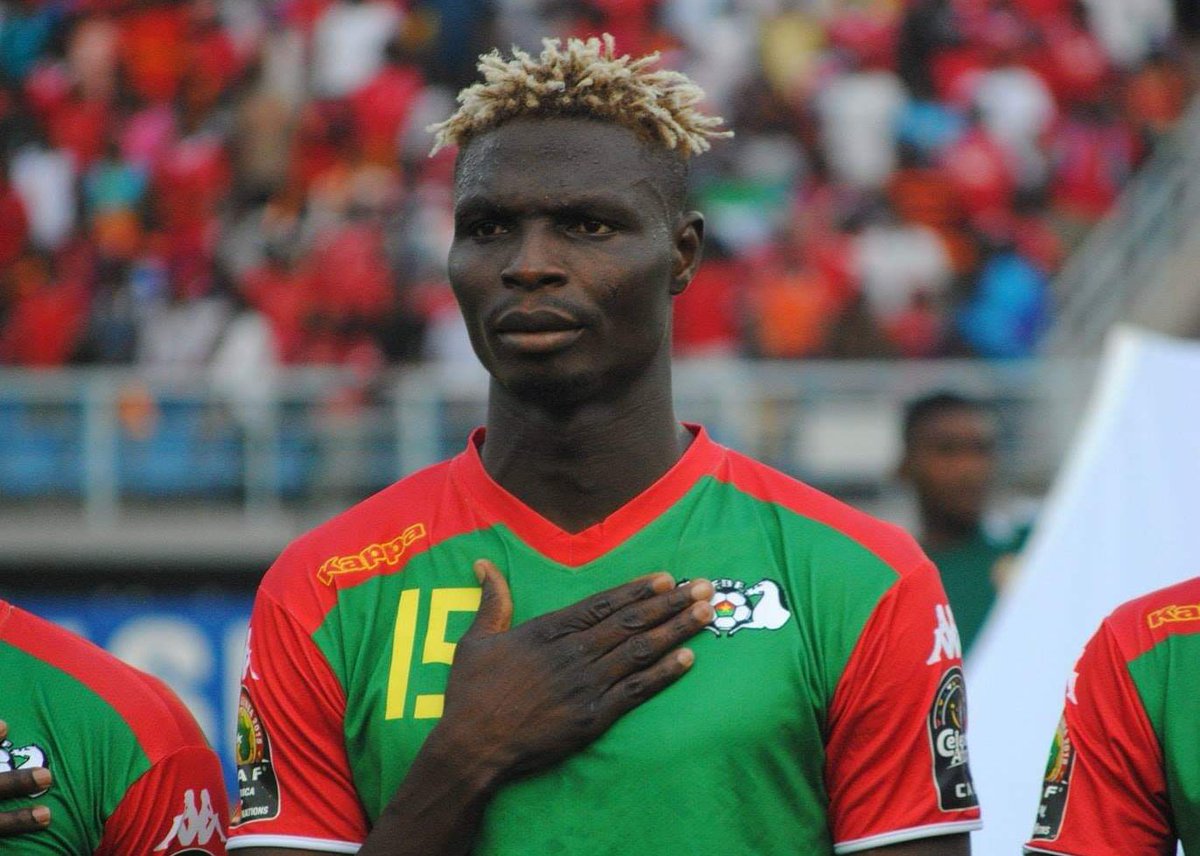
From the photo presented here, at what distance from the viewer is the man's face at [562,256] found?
3.31 meters

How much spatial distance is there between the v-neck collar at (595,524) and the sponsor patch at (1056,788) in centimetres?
71

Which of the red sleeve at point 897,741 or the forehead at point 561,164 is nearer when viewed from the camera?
the red sleeve at point 897,741

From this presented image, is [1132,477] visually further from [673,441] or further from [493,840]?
[493,840]

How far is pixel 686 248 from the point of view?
3.53 m

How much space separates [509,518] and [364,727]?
16.4 inches

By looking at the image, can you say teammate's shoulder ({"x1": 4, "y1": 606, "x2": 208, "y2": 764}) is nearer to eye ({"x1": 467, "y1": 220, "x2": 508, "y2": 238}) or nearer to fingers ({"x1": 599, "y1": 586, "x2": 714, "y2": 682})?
fingers ({"x1": 599, "y1": 586, "x2": 714, "y2": 682})

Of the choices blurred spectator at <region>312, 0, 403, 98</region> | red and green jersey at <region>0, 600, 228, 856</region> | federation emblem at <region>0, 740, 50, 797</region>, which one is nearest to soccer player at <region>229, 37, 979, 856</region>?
red and green jersey at <region>0, 600, 228, 856</region>

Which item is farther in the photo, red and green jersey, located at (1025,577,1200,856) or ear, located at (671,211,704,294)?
ear, located at (671,211,704,294)

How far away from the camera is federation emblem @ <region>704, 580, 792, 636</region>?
3299 millimetres

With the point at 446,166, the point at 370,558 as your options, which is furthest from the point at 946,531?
the point at 446,166

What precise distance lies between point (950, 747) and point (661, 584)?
0.50 meters

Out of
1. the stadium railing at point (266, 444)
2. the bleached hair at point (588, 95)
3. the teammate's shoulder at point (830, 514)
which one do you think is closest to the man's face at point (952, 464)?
the teammate's shoulder at point (830, 514)

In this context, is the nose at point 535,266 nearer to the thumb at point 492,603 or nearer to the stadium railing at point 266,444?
the thumb at point 492,603

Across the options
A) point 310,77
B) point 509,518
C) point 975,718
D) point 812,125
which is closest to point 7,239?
point 310,77
